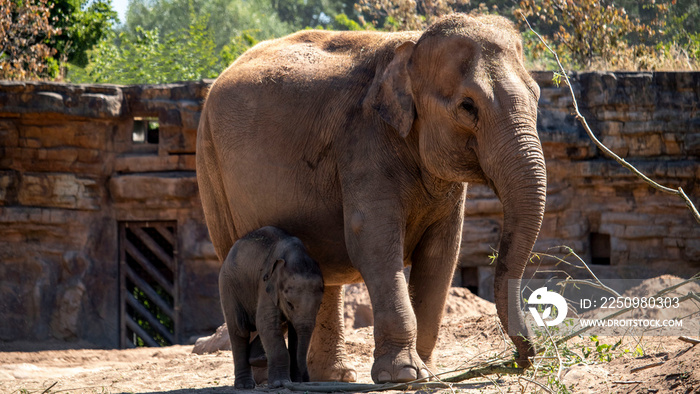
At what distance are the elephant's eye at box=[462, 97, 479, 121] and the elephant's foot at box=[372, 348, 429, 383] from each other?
1.54m

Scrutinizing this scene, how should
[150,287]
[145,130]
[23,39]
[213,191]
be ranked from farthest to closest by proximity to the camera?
1. [23,39]
2. [145,130]
3. [150,287]
4. [213,191]

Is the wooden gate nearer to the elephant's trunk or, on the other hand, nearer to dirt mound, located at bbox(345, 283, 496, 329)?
dirt mound, located at bbox(345, 283, 496, 329)

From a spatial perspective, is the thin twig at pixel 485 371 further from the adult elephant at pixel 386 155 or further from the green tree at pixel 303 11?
the green tree at pixel 303 11

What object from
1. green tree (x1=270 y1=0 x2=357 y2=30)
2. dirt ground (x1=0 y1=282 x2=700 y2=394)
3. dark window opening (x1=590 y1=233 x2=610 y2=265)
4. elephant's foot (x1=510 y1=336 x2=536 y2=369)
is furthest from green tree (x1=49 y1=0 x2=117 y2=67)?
green tree (x1=270 y1=0 x2=357 y2=30)

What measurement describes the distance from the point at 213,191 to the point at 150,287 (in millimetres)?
6391

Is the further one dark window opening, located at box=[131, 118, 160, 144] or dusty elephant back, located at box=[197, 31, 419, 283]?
dark window opening, located at box=[131, 118, 160, 144]

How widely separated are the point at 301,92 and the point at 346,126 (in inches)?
20.4

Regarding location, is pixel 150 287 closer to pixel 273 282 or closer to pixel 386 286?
pixel 273 282

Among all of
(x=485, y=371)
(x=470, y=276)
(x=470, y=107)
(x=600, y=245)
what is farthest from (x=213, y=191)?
(x=600, y=245)

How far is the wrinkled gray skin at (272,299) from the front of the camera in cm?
570

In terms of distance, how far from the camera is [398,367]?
536 centimetres

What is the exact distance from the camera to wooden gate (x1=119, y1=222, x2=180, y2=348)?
1280 centimetres

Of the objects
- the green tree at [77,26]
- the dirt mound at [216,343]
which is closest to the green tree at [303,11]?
the green tree at [77,26]

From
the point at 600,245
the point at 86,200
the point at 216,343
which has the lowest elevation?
the point at 216,343
